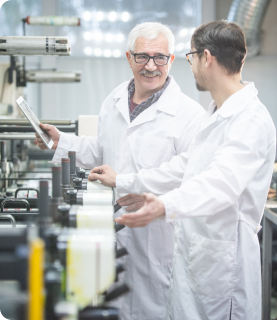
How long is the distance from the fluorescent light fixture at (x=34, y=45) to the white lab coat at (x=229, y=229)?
892 millimetres

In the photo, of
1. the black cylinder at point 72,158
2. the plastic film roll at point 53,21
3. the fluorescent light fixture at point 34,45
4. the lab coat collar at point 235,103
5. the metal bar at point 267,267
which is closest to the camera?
the lab coat collar at point 235,103

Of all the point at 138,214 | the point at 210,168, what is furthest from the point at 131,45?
the point at 138,214

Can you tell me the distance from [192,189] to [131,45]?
87cm

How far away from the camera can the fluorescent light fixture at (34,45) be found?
1.69 meters

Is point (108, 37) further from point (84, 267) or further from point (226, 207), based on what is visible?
point (84, 267)

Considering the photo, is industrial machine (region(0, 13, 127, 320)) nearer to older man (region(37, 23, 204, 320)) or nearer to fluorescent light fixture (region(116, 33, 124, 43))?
older man (region(37, 23, 204, 320))

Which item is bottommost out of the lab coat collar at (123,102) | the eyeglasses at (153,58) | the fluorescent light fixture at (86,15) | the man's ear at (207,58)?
the lab coat collar at (123,102)

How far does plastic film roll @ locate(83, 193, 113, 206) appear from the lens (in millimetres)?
941

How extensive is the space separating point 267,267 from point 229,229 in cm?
124

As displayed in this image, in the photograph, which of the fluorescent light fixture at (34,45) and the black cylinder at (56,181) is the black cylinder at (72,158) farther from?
the fluorescent light fixture at (34,45)

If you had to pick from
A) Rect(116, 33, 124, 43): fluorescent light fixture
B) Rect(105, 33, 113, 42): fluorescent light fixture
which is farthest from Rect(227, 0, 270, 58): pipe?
Rect(105, 33, 113, 42): fluorescent light fixture

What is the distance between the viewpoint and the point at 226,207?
0.99 m

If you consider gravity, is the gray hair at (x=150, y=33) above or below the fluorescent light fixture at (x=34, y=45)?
above

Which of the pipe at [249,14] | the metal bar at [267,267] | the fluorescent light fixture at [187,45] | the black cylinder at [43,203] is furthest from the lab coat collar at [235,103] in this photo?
the fluorescent light fixture at [187,45]
